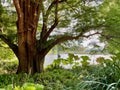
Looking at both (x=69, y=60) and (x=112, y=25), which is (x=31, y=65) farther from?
(x=112, y=25)

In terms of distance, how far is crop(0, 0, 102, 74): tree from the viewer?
270 inches

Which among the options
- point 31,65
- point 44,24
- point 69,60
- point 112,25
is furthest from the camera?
point 69,60

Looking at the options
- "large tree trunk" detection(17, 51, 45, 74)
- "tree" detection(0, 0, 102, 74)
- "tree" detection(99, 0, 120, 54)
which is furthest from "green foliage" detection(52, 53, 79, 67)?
"tree" detection(99, 0, 120, 54)

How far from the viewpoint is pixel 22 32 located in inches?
273

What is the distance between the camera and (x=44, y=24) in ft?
24.4

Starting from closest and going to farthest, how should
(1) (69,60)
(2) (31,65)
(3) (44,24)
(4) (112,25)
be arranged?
(4) (112,25)
(2) (31,65)
(3) (44,24)
(1) (69,60)

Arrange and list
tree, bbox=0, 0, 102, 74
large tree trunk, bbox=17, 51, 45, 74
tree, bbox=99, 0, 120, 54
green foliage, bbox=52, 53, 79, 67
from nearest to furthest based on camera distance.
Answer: tree, bbox=99, 0, 120, 54 → tree, bbox=0, 0, 102, 74 → large tree trunk, bbox=17, 51, 45, 74 → green foliage, bbox=52, 53, 79, 67

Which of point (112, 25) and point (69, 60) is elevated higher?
point (112, 25)

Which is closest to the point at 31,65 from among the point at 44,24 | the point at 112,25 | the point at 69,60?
the point at 44,24

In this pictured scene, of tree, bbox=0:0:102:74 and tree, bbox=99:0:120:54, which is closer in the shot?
tree, bbox=99:0:120:54

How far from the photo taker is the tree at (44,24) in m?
6.86

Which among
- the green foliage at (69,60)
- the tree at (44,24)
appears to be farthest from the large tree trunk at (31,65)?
the green foliage at (69,60)

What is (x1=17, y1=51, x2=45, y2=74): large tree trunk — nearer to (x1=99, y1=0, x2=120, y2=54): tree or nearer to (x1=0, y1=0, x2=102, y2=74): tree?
(x1=0, y1=0, x2=102, y2=74): tree

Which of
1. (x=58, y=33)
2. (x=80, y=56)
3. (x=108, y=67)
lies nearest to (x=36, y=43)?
(x=58, y=33)
